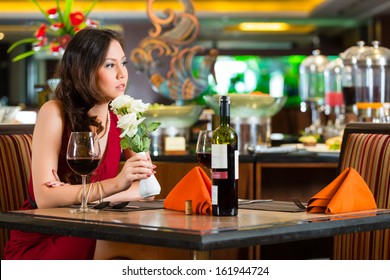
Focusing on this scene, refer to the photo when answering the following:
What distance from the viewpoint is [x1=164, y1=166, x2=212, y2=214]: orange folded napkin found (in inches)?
91.0

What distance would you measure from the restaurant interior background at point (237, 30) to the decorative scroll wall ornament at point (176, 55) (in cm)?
592

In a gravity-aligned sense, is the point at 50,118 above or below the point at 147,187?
above

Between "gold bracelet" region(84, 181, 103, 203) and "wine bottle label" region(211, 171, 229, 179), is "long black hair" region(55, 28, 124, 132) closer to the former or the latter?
"gold bracelet" region(84, 181, 103, 203)

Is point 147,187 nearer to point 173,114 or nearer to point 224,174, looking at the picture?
point 224,174

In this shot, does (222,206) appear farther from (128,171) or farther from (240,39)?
(240,39)

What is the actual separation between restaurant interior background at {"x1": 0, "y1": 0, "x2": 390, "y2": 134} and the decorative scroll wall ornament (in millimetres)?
5920

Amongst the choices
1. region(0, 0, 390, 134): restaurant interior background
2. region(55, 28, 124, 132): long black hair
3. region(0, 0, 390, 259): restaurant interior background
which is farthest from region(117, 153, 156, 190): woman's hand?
region(0, 0, 390, 134): restaurant interior background

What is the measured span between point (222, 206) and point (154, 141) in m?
2.77

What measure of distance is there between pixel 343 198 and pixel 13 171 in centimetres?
134

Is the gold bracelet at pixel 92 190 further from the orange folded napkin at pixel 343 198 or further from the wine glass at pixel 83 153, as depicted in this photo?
the orange folded napkin at pixel 343 198

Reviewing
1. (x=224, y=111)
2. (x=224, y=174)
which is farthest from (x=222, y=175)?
(x=224, y=111)

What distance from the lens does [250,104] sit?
4852 mm

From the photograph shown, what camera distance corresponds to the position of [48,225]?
2.14 m

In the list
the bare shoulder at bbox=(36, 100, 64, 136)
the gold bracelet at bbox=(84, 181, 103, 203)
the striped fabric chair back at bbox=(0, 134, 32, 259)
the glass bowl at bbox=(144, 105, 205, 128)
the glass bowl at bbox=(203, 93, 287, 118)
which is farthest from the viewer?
the glass bowl at bbox=(144, 105, 205, 128)
